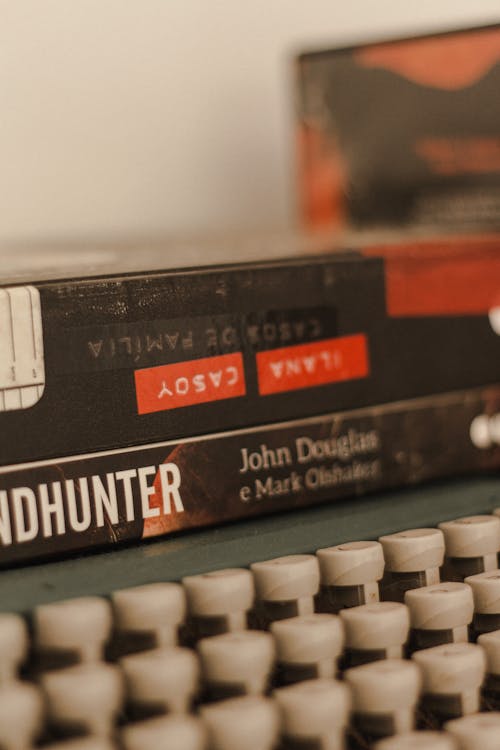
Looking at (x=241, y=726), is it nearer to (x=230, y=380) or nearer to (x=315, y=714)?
(x=315, y=714)

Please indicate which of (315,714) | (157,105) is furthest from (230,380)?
(157,105)

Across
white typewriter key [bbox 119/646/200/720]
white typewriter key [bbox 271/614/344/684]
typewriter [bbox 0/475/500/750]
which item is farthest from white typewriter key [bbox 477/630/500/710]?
white typewriter key [bbox 119/646/200/720]

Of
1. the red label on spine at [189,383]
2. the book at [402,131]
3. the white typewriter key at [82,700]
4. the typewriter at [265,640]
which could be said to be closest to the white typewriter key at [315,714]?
the typewriter at [265,640]

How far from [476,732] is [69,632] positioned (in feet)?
0.83

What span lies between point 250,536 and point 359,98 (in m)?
0.58

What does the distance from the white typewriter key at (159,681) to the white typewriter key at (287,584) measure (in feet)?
0.29

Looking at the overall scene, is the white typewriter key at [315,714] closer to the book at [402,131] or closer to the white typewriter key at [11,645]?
the white typewriter key at [11,645]

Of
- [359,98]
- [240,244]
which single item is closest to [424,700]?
[240,244]

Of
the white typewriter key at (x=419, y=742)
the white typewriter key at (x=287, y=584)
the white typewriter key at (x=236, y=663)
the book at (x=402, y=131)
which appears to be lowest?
the white typewriter key at (x=419, y=742)

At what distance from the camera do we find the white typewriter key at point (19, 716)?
1.91ft

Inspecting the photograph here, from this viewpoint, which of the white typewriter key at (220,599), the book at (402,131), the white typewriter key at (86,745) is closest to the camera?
the white typewriter key at (86,745)

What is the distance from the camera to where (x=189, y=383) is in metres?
0.81

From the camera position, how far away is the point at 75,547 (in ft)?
2.47

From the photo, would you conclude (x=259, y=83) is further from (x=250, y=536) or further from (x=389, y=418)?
(x=250, y=536)
